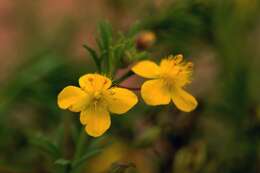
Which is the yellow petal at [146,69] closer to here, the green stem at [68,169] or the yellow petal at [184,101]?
the yellow petal at [184,101]

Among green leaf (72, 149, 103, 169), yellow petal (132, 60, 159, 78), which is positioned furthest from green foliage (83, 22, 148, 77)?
A: green leaf (72, 149, 103, 169)

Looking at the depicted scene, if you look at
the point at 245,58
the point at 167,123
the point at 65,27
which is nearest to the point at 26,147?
the point at 167,123

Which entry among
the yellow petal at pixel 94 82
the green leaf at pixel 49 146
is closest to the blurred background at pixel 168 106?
the green leaf at pixel 49 146

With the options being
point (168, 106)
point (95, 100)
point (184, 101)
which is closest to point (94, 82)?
point (95, 100)

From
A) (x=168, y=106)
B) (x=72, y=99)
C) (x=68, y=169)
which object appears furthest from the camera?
(x=168, y=106)

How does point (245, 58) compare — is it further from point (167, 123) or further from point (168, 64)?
point (168, 64)

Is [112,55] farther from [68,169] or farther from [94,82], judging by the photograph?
[68,169]

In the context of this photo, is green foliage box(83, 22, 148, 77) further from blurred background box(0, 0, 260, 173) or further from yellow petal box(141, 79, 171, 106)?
blurred background box(0, 0, 260, 173)
